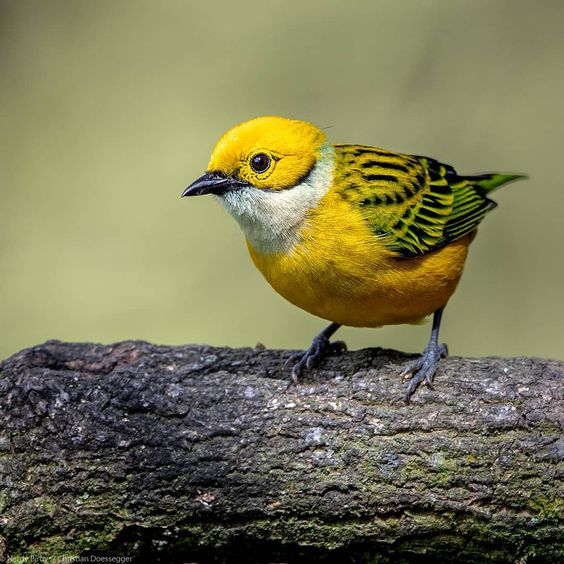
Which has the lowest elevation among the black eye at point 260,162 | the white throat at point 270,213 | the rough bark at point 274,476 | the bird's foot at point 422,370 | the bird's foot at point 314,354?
the rough bark at point 274,476

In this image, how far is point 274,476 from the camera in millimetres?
4707

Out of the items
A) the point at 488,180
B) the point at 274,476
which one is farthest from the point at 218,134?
the point at 274,476

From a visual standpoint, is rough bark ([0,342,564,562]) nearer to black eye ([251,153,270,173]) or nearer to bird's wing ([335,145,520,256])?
bird's wing ([335,145,520,256])

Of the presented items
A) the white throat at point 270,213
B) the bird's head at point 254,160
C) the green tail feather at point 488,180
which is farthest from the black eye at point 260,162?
the green tail feather at point 488,180

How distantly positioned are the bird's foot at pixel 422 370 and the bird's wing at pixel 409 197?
640mm

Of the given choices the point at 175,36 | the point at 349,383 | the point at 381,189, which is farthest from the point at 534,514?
the point at 175,36

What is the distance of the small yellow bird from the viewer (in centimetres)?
531

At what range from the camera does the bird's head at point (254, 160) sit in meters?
5.33

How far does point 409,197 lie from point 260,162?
1114 millimetres

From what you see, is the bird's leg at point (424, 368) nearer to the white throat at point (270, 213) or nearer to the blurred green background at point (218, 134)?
the white throat at point (270, 213)

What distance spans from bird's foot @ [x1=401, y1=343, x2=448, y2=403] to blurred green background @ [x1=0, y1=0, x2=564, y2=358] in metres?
3.35

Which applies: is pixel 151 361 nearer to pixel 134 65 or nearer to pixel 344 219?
pixel 344 219

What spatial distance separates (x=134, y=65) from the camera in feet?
32.5

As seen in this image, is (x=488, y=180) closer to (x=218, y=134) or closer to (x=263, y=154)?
(x=263, y=154)
